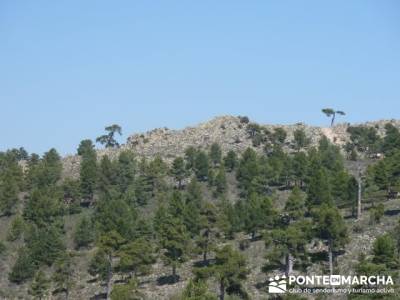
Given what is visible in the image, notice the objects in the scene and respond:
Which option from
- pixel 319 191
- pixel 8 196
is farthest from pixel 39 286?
pixel 8 196

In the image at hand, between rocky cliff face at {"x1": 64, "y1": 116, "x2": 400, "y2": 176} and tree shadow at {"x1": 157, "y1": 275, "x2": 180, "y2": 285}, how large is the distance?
248 ft

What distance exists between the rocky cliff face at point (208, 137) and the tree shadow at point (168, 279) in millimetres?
75505

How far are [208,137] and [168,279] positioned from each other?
9641cm

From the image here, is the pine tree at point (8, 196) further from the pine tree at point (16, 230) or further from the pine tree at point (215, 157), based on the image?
the pine tree at point (215, 157)

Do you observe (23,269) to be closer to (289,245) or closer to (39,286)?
(39,286)

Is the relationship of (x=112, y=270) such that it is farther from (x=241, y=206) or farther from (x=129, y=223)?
(x=241, y=206)

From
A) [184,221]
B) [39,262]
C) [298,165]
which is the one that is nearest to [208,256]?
[184,221]

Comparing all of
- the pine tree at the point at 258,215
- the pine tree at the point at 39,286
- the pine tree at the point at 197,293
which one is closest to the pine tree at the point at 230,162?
the pine tree at the point at 258,215

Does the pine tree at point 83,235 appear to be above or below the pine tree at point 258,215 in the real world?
below

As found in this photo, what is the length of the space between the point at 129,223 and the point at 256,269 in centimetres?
1775

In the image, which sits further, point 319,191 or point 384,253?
point 319,191

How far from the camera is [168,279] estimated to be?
89000 mm

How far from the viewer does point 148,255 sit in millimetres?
86312

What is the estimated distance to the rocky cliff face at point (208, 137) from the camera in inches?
6816
